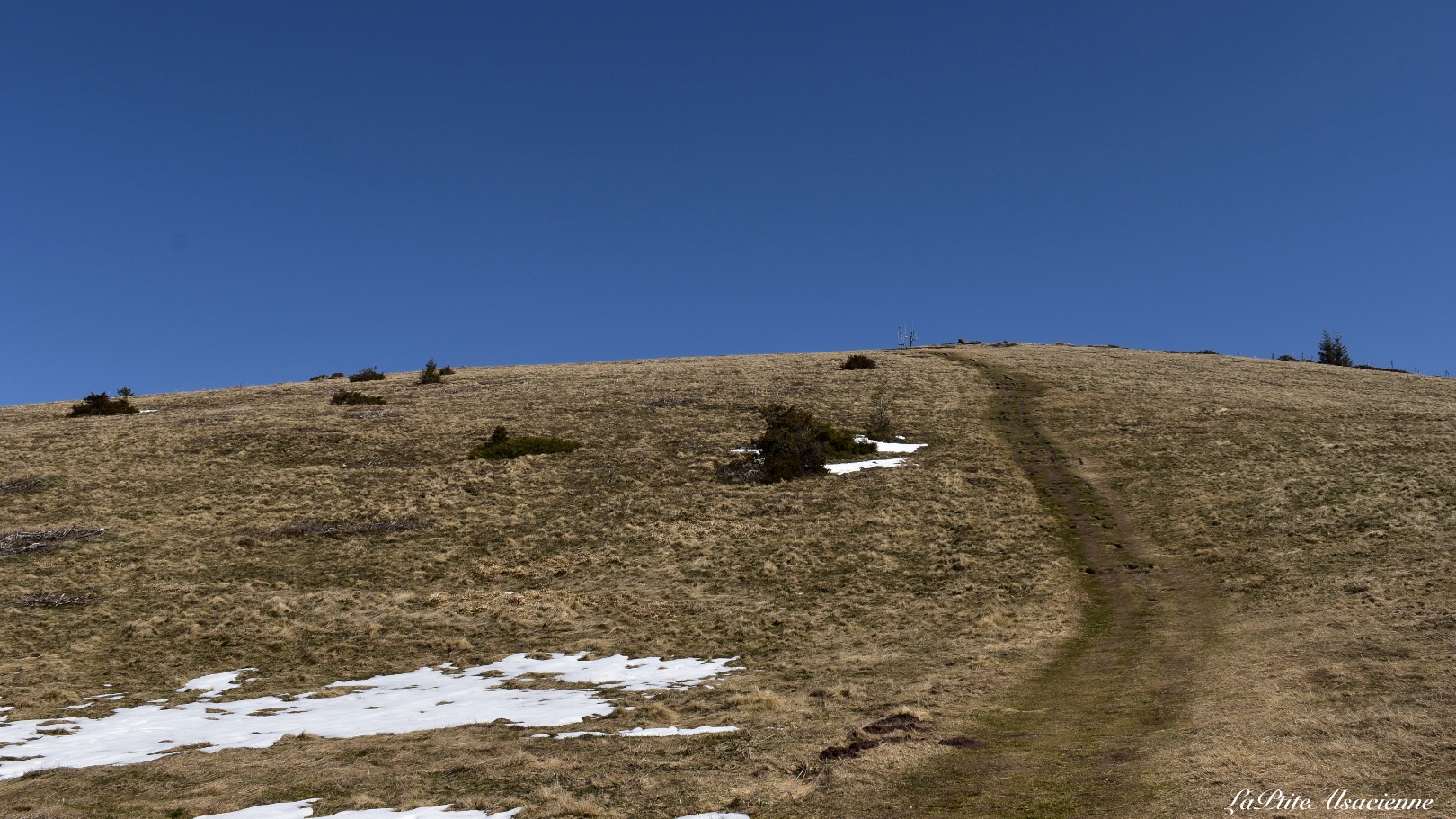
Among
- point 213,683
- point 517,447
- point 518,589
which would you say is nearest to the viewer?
point 213,683

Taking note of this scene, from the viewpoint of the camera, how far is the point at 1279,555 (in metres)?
21.0

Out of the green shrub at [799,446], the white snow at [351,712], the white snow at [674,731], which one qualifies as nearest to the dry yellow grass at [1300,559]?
the white snow at [674,731]

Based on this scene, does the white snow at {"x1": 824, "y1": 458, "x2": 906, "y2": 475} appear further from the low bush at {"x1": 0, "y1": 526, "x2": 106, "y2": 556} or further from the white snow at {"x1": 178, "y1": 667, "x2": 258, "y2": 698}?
the low bush at {"x1": 0, "y1": 526, "x2": 106, "y2": 556}

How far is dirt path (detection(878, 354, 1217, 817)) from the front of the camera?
874 cm

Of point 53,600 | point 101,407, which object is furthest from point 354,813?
point 101,407

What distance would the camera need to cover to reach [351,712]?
13953mm

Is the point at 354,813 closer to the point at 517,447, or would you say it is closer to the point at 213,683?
the point at 213,683

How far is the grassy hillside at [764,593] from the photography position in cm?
985

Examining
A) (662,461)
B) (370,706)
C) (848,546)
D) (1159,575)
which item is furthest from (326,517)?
(1159,575)

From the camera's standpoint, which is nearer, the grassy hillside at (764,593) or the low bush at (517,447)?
the grassy hillside at (764,593)

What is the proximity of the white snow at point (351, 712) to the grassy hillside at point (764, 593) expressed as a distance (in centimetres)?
A: 60

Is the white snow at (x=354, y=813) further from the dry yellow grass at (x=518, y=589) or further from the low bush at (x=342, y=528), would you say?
the low bush at (x=342, y=528)

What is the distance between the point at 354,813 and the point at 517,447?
28159 millimetres

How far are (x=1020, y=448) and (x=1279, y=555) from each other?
1484 cm
